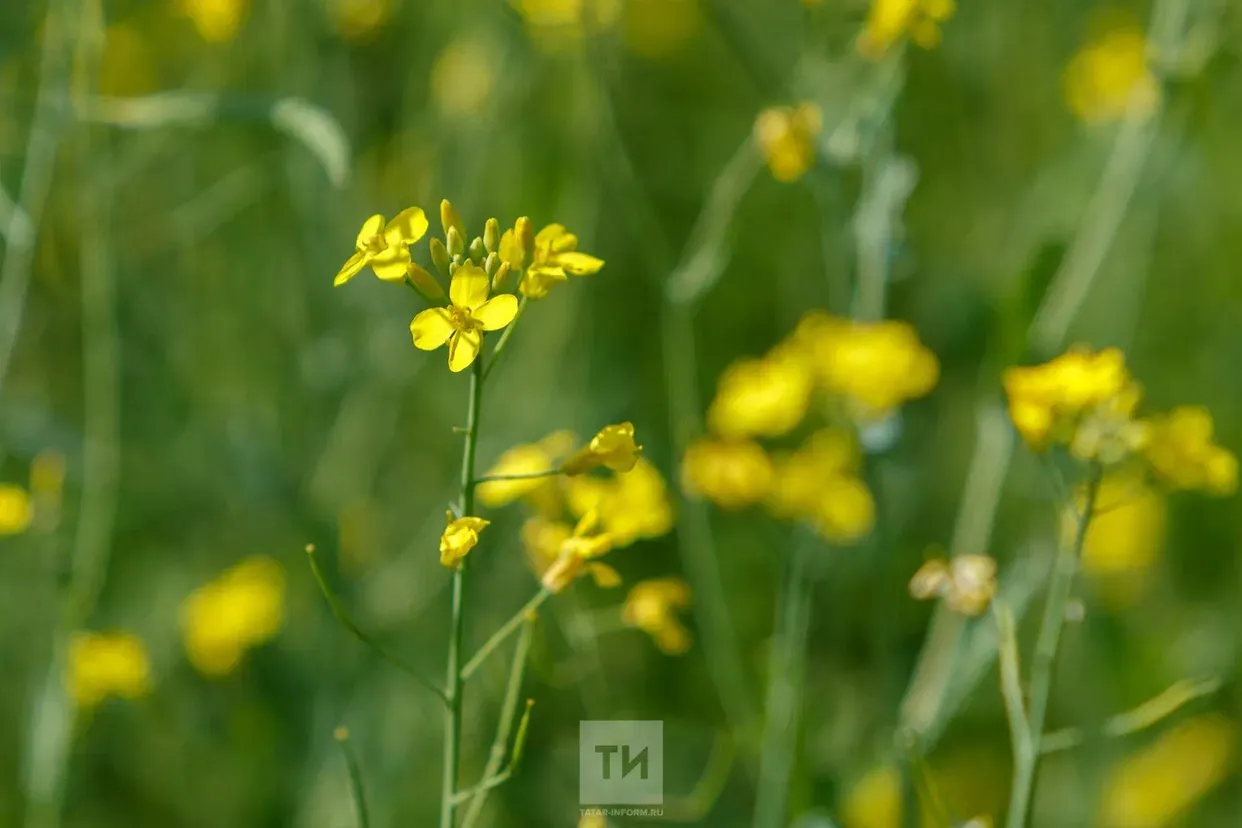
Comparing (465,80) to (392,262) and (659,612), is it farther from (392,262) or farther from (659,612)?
(392,262)

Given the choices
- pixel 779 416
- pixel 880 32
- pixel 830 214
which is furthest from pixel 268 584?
pixel 880 32

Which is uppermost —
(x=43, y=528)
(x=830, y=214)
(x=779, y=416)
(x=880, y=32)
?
(x=880, y=32)

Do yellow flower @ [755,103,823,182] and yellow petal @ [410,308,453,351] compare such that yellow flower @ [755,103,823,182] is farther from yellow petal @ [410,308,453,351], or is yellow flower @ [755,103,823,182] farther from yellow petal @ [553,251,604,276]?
yellow petal @ [410,308,453,351]

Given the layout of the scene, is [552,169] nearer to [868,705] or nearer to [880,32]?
[880,32]

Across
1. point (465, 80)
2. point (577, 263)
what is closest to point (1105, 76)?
point (465, 80)

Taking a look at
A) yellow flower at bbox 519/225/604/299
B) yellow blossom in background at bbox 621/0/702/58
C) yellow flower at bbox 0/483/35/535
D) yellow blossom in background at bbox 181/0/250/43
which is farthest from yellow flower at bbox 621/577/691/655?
yellow blossom in background at bbox 621/0/702/58
